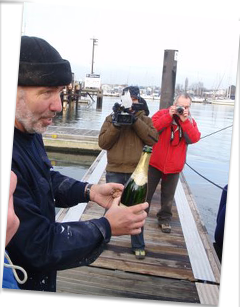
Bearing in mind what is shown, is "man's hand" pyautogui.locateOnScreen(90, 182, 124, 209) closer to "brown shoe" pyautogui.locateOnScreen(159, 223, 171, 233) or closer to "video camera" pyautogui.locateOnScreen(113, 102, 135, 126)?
"video camera" pyautogui.locateOnScreen(113, 102, 135, 126)

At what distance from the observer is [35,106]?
2.81 feet

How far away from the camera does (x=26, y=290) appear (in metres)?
1.01

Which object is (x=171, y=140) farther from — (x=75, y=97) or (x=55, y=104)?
(x=75, y=97)

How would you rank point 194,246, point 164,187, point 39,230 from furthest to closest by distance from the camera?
point 164,187, point 194,246, point 39,230

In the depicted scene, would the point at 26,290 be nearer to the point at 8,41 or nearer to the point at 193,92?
the point at 8,41

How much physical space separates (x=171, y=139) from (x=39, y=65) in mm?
1341

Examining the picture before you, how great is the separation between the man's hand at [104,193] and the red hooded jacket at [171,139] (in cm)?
104

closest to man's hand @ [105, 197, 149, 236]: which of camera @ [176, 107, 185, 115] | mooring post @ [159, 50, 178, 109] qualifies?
camera @ [176, 107, 185, 115]

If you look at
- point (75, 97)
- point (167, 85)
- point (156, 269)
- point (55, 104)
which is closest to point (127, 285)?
point (156, 269)

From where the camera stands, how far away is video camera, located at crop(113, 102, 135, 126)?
179 cm

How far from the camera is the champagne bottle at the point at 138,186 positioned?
98cm

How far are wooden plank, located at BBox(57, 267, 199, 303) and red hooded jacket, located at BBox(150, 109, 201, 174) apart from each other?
694 millimetres

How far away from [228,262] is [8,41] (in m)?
1.04

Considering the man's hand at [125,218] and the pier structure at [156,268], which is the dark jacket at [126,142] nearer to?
the pier structure at [156,268]
